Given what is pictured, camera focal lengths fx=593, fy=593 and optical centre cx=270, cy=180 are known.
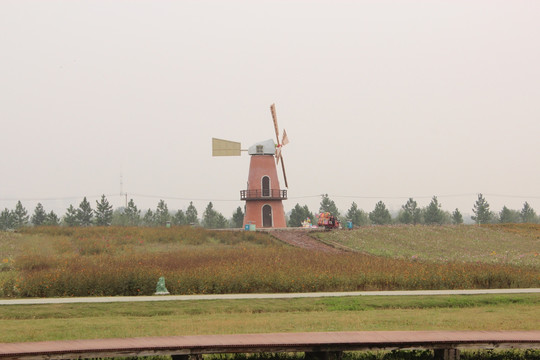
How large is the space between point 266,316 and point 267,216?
34.5 meters

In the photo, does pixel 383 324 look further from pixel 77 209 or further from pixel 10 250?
pixel 77 209

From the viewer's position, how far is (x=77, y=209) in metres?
76.6

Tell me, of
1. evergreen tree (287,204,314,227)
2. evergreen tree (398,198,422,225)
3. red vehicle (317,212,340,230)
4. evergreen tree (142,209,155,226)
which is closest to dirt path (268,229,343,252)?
red vehicle (317,212,340,230)

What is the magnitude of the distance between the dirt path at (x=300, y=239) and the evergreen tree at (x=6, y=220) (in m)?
51.5


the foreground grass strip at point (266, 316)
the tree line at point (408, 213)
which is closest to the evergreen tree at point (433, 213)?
the tree line at point (408, 213)

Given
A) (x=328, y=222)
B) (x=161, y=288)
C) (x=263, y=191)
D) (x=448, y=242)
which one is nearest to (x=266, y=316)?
(x=161, y=288)

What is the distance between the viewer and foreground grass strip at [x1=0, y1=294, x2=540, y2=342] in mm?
10812

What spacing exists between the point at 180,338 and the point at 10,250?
2333 centimetres

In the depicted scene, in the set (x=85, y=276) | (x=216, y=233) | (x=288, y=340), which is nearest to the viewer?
(x=288, y=340)

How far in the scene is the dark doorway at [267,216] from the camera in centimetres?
4690

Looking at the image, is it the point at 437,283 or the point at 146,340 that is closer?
the point at 146,340

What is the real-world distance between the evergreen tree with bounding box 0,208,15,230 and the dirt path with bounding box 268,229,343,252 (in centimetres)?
5152

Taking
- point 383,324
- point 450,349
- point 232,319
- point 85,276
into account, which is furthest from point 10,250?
point 450,349

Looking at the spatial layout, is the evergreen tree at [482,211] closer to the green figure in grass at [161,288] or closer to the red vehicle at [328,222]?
the red vehicle at [328,222]
